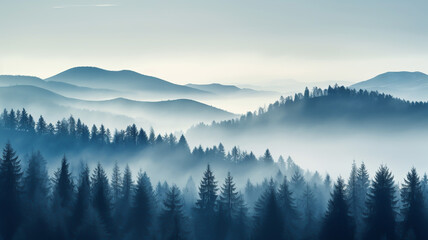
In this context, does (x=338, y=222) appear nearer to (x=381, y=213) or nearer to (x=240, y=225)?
(x=381, y=213)

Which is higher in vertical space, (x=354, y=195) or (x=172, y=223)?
(x=354, y=195)

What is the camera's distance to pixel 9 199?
76.2m

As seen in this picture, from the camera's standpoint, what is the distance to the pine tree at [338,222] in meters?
77.4

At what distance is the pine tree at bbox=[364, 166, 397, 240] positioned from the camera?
257 feet

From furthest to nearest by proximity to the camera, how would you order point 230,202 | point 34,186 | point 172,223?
point 230,202 < point 34,186 < point 172,223

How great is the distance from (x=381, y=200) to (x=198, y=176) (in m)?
70.9

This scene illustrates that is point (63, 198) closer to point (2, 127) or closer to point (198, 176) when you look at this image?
point (198, 176)

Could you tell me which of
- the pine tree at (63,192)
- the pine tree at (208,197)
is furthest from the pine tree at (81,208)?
the pine tree at (208,197)

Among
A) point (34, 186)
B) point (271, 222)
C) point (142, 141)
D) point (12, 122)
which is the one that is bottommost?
point (271, 222)

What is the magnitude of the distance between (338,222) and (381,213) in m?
6.64

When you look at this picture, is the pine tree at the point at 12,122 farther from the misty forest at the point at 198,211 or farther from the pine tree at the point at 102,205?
the pine tree at the point at 102,205

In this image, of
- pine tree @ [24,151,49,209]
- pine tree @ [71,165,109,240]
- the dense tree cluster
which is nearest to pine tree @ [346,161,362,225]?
the dense tree cluster

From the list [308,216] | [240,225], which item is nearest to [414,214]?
[308,216]

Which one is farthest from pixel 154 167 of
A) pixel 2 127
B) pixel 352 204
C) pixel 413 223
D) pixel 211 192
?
pixel 413 223
